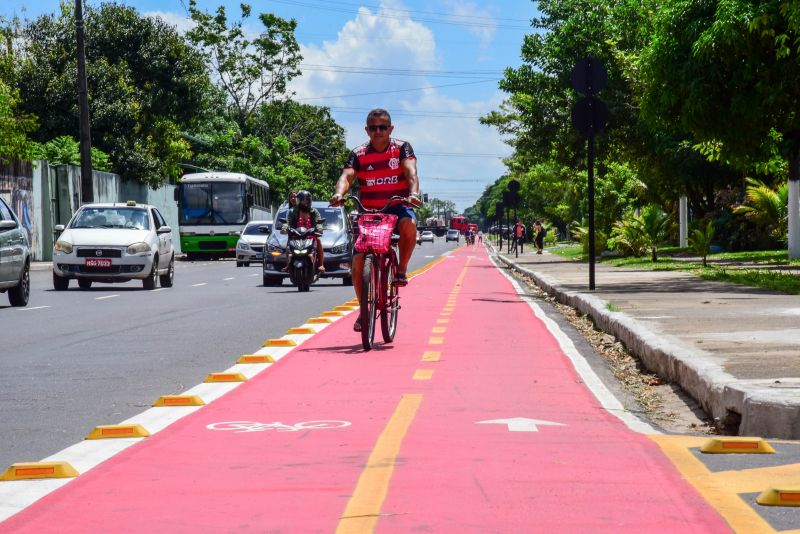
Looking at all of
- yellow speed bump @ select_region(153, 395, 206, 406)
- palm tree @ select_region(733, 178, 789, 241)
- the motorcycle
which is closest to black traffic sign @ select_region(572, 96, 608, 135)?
the motorcycle

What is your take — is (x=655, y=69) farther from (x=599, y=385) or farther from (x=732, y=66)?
(x=599, y=385)

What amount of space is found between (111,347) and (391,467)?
274 inches

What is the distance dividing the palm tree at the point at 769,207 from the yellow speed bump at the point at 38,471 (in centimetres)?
3253

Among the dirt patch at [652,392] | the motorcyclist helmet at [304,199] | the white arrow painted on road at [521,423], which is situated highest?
the motorcyclist helmet at [304,199]

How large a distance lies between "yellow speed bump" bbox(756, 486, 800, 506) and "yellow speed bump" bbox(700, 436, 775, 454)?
3.75 ft

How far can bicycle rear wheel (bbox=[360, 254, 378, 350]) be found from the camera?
35.5 ft

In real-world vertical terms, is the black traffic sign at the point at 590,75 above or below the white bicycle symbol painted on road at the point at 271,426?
above

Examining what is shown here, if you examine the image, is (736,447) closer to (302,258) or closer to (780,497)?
(780,497)

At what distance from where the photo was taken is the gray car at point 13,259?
18000 millimetres

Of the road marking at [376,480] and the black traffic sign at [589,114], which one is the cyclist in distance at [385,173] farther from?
the black traffic sign at [589,114]

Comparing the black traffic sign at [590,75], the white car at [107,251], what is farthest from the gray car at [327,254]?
the black traffic sign at [590,75]

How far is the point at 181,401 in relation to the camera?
320 inches

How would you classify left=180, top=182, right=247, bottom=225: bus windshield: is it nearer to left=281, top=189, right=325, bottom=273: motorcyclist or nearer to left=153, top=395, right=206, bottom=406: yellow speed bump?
left=281, top=189, right=325, bottom=273: motorcyclist

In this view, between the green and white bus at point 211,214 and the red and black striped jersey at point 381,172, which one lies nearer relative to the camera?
the red and black striped jersey at point 381,172
